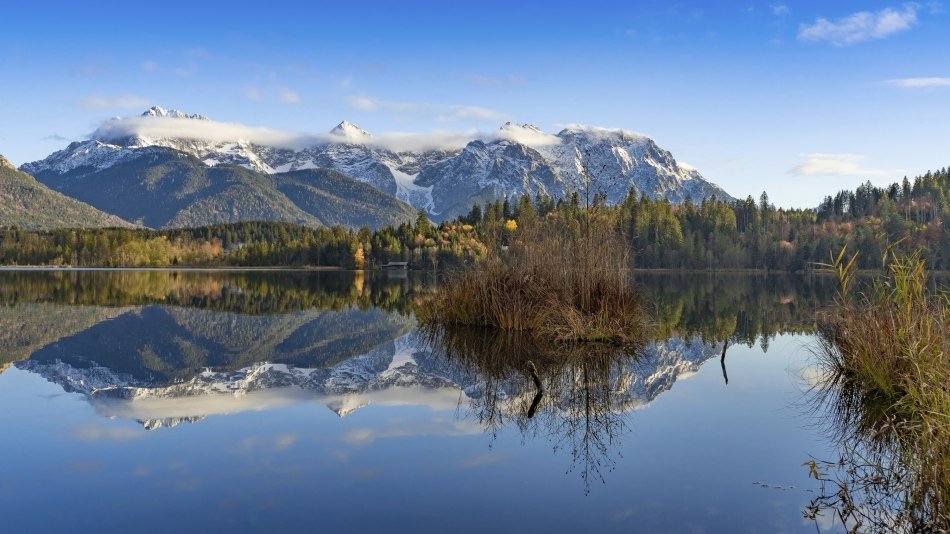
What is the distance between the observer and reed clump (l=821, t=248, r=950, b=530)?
681 cm

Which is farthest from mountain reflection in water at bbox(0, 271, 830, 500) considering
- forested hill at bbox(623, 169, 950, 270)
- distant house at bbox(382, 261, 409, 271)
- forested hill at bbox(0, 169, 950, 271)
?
distant house at bbox(382, 261, 409, 271)

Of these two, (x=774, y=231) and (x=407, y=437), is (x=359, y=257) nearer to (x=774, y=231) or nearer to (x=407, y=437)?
(x=774, y=231)

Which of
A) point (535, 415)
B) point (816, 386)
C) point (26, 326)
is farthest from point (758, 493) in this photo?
point (26, 326)

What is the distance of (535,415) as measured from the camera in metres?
11.3

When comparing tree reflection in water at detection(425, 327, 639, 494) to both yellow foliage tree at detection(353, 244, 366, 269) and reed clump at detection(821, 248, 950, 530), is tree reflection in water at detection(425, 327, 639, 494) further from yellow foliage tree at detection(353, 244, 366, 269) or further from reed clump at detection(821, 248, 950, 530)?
yellow foliage tree at detection(353, 244, 366, 269)

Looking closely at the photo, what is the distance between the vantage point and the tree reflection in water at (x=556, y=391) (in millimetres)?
9906

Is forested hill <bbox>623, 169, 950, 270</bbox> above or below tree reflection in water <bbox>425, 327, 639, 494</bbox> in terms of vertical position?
above

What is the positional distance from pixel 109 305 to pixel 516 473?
35.7 m

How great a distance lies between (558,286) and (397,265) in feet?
423

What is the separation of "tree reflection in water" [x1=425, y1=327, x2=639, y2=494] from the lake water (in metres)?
0.06

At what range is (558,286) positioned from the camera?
818 inches

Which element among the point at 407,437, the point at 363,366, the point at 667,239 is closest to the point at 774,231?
the point at 667,239

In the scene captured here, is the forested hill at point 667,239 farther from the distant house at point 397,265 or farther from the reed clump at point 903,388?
the reed clump at point 903,388

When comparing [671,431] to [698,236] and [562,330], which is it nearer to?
[562,330]
